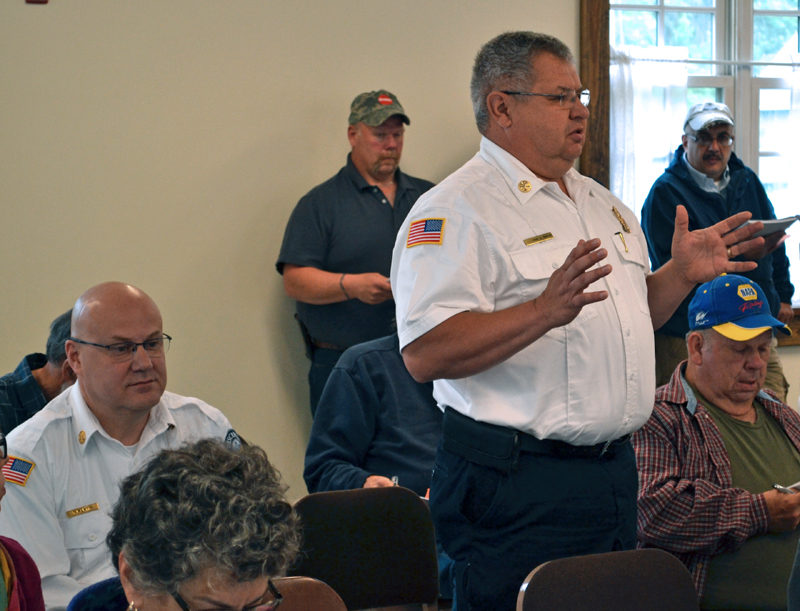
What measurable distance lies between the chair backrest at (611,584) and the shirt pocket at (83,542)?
87 centimetres

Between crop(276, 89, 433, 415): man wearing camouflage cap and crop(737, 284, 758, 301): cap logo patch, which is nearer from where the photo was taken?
crop(737, 284, 758, 301): cap logo patch

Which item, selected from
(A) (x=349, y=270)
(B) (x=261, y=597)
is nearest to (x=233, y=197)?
(A) (x=349, y=270)

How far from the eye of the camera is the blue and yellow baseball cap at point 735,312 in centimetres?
211

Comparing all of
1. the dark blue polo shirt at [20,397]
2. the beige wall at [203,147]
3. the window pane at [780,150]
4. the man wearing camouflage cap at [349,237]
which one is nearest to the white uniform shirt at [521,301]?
the dark blue polo shirt at [20,397]

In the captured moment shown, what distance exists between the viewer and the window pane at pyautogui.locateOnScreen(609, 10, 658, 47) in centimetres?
418

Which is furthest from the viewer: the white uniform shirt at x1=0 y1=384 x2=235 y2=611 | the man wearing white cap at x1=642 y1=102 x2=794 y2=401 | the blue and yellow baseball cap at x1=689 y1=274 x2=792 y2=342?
the man wearing white cap at x1=642 y1=102 x2=794 y2=401

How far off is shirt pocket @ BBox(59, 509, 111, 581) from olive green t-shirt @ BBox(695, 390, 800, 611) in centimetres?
136

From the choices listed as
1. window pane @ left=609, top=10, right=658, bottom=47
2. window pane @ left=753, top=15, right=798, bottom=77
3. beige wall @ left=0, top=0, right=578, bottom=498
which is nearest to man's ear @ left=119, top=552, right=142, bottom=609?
beige wall @ left=0, top=0, right=578, bottom=498

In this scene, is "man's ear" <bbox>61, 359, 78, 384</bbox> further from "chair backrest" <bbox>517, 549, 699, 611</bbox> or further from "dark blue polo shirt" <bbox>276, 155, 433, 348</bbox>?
"chair backrest" <bbox>517, 549, 699, 611</bbox>

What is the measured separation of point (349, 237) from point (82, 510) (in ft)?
5.63

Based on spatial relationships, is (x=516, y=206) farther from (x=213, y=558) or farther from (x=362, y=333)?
(x=362, y=333)

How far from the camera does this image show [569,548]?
155 centimetres

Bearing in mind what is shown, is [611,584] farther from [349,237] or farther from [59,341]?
[349,237]

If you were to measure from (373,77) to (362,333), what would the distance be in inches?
45.2
